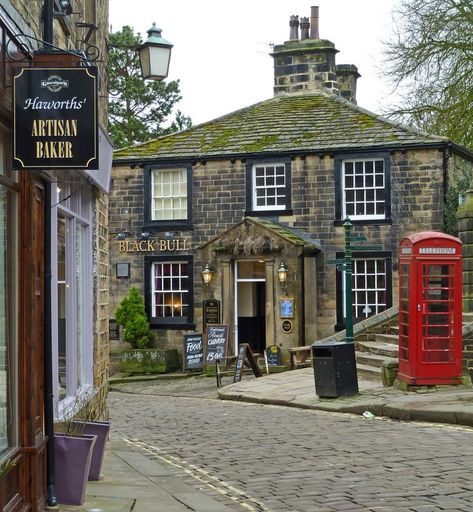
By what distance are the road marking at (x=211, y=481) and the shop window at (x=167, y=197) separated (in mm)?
16734

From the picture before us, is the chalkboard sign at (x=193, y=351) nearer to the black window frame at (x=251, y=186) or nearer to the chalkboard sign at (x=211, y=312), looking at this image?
the chalkboard sign at (x=211, y=312)

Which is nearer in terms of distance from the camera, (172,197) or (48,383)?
(48,383)

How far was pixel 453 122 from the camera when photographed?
104 ft

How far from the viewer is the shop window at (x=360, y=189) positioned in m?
28.0

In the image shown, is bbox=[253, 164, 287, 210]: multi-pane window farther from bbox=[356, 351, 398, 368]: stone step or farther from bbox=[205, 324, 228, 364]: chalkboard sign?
bbox=[356, 351, 398, 368]: stone step

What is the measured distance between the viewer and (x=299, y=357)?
85.9 ft

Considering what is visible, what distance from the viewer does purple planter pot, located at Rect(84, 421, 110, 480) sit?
952cm

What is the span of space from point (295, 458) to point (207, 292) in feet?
55.4

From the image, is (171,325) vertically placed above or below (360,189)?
below

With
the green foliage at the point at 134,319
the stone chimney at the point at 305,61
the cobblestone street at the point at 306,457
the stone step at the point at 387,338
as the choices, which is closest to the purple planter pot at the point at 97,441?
the cobblestone street at the point at 306,457

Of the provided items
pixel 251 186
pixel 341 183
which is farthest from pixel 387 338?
pixel 251 186

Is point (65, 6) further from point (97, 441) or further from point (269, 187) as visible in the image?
point (269, 187)

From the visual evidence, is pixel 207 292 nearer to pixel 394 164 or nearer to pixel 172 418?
pixel 394 164

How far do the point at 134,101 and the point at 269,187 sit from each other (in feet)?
92.1
